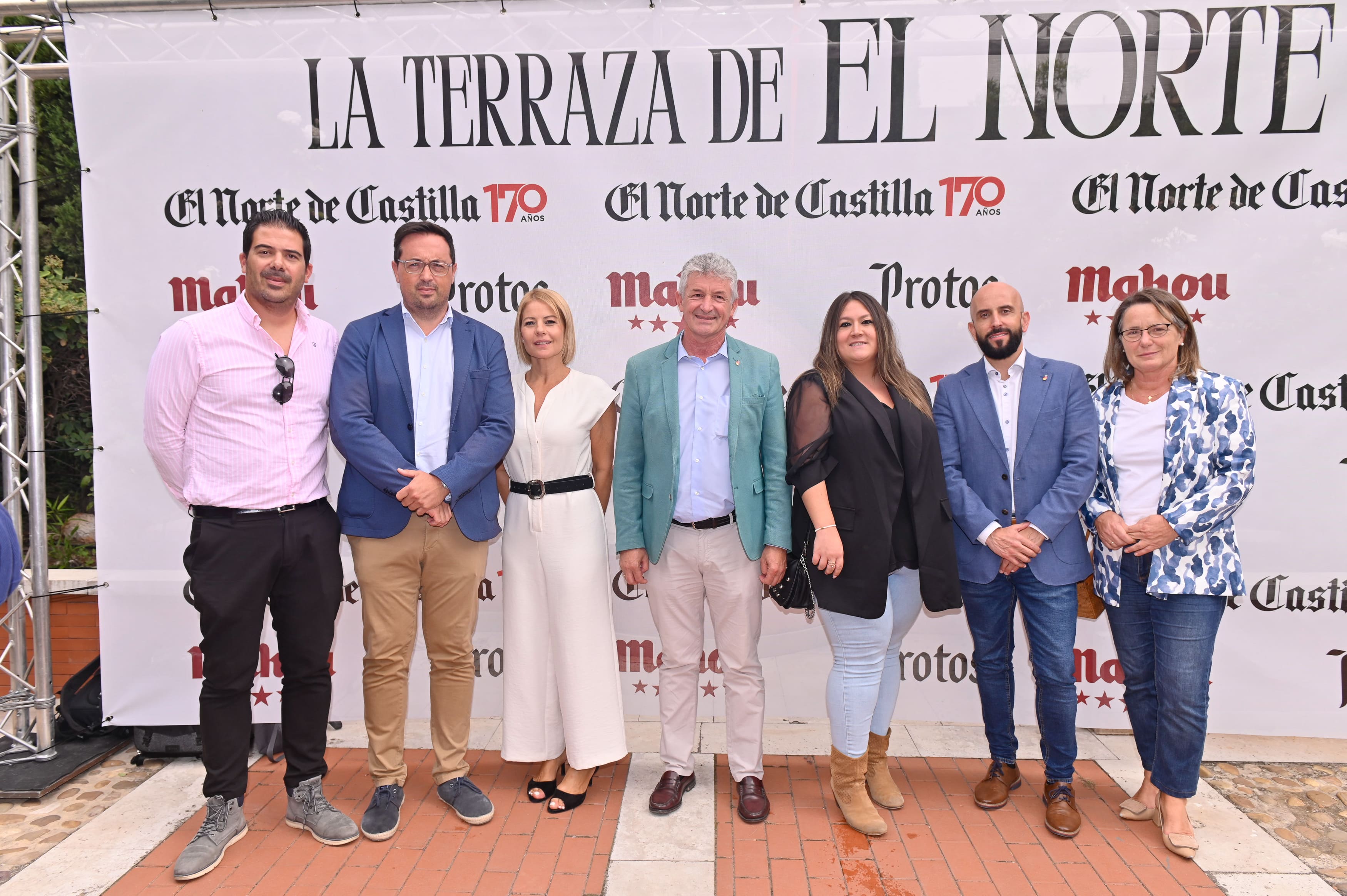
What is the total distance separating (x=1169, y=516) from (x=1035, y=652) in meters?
0.71

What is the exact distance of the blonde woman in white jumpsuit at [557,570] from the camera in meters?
3.22

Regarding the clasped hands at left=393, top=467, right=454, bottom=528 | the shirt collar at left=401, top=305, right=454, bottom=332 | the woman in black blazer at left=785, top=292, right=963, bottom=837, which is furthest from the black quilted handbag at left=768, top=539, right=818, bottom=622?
the shirt collar at left=401, top=305, right=454, bottom=332

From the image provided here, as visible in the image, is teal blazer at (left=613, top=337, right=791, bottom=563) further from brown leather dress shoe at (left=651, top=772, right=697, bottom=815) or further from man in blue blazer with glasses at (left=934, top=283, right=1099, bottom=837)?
brown leather dress shoe at (left=651, top=772, right=697, bottom=815)

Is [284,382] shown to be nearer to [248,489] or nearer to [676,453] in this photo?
[248,489]

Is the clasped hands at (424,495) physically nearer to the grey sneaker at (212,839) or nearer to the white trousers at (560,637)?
the white trousers at (560,637)

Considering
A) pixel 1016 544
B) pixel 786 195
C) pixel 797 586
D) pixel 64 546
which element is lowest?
pixel 64 546

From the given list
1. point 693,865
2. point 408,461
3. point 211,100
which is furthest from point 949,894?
point 211,100

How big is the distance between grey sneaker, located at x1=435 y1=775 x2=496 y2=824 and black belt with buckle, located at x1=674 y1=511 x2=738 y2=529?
4.35 ft

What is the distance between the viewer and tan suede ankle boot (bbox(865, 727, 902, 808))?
3.28m

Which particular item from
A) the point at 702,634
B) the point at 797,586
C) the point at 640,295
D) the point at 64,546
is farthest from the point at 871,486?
the point at 64,546

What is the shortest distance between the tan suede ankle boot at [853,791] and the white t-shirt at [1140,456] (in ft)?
4.44

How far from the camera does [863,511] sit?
9.79ft

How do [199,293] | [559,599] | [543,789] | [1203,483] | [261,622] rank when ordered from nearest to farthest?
[1203,483]
[261,622]
[559,599]
[543,789]
[199,293]

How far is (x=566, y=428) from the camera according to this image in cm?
321
